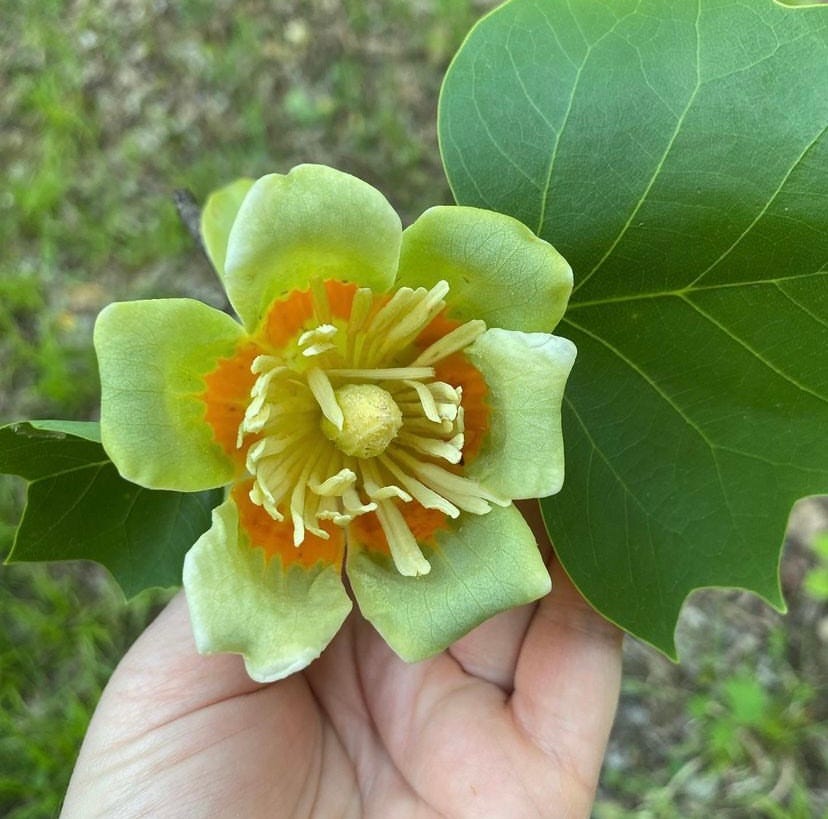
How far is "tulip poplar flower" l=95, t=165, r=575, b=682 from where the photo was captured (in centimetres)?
149

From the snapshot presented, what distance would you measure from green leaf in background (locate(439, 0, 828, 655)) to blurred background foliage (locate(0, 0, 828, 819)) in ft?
5.14

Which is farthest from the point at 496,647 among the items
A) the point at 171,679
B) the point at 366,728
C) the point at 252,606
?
the point at 252,606

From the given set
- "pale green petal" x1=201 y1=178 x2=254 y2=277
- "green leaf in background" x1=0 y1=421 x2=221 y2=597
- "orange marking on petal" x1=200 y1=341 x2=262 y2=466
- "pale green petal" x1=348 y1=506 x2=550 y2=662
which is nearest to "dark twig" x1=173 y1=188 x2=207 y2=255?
"pale green petal" x1=201 y1=178 x2=254 y2=277

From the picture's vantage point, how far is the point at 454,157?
1.88 meters

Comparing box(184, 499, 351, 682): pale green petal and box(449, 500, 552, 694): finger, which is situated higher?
box(184, 499, 351, 682): pale green petal

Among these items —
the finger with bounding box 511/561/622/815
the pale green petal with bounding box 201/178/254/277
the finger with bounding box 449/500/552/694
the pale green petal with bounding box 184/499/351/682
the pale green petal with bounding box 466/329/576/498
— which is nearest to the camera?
the pale green petal with bounding box 184/499/351/682

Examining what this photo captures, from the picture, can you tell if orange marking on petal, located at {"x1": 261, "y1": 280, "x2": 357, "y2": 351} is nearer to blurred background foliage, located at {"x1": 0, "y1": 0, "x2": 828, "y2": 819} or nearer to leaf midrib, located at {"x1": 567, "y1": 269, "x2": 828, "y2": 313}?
leaf midrib, located at {"x1": 567, "y1": 269, "x2": 828, "y2": 313}

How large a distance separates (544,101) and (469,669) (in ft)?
4.53

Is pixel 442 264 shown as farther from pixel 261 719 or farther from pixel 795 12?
pixel 261 719

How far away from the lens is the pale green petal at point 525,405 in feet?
5.12

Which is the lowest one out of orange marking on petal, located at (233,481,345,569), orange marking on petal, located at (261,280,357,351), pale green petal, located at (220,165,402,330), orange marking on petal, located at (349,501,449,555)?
orange marking on petal, located at (349,501,449,555)

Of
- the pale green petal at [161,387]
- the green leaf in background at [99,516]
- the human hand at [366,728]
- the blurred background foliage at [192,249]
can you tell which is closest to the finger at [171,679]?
the human hand at [366,728]

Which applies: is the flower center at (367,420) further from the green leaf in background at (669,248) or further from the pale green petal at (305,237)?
the green leaf in background at (669,248)

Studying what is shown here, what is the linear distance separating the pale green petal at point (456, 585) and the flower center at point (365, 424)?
5 cm
